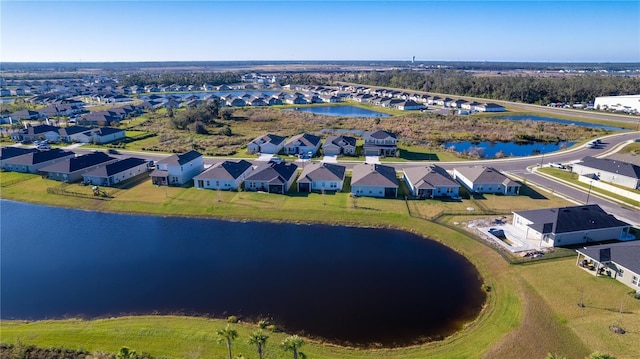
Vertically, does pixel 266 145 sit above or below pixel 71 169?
above

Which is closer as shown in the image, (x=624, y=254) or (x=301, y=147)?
(x=624, y=254)

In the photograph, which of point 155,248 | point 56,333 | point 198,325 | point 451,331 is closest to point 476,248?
Answer: point 451,331

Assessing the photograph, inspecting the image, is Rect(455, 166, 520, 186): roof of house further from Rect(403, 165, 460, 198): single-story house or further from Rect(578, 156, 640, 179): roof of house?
Rect(578, 156, 640, 179): roof of house

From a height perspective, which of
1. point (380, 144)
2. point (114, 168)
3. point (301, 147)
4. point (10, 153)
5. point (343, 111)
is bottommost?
point (114, 168)

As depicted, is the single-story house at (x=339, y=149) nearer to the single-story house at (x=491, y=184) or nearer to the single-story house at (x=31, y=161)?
the single-story house at (x=491, y=184)

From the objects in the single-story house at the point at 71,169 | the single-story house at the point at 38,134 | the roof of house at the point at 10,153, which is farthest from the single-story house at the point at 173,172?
the single-story house at the point at 38,134

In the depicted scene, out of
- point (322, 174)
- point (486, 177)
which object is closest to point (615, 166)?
point (486, 177)

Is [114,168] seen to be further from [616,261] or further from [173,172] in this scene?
[616,261]
